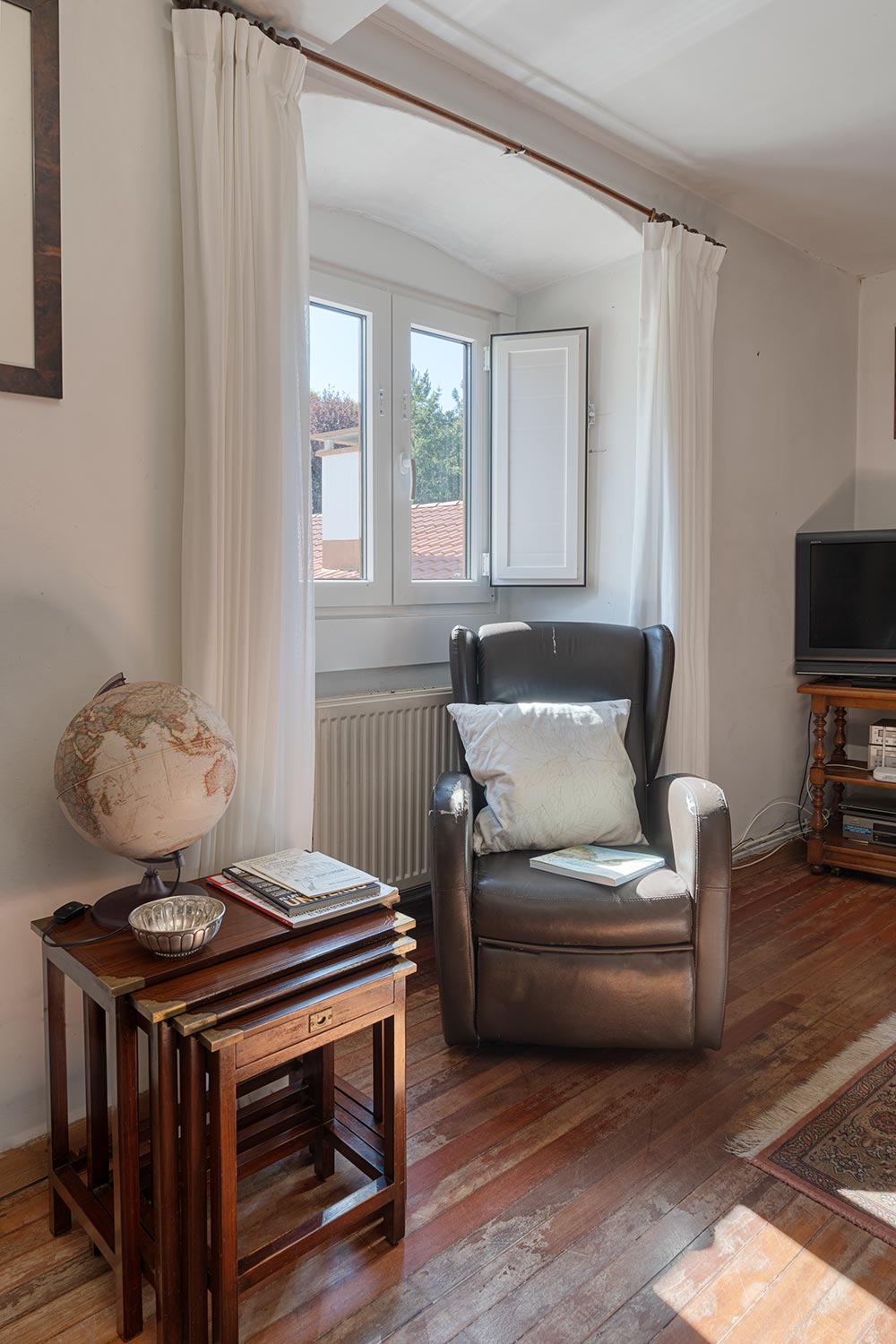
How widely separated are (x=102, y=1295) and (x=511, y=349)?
2926mm

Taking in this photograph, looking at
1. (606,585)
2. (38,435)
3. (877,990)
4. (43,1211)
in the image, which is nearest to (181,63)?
(38,435)

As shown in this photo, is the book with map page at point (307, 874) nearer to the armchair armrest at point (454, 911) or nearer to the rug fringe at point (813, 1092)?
the armchair armrest at point (454, 911)

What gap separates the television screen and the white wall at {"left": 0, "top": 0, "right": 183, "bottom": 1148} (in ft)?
9.26

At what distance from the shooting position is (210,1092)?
1245 mm

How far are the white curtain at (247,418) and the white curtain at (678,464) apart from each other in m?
1.38

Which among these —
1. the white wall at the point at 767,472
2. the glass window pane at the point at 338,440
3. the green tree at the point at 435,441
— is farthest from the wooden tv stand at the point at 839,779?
the glass window pane at the point at 338,440

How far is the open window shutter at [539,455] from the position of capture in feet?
10.2

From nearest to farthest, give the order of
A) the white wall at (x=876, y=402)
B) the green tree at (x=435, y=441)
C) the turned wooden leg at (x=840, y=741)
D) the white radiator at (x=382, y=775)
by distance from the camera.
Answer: the white radiator at (x=382, y=775) → the green tree at (x=435, y=441) → the turned wooden leg at (x=840, y=741) → the white wall at (x=876, y=402)

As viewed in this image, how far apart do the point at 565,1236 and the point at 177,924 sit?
0.89 metres

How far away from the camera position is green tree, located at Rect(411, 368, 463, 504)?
10.0 feet

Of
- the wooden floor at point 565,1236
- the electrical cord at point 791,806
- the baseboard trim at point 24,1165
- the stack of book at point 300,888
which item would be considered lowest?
the wooden floor at point 565,1236

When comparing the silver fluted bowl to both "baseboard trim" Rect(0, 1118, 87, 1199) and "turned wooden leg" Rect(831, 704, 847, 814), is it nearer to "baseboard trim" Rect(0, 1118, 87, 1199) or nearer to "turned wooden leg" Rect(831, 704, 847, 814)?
"baseboard trim" Rect(0, 1118, 87, 1199)

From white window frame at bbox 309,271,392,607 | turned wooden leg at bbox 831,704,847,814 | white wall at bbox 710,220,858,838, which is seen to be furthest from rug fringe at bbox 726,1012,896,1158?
white window frame at bbox 309,271,392,607

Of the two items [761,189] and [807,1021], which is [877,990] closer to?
[807,1021]
